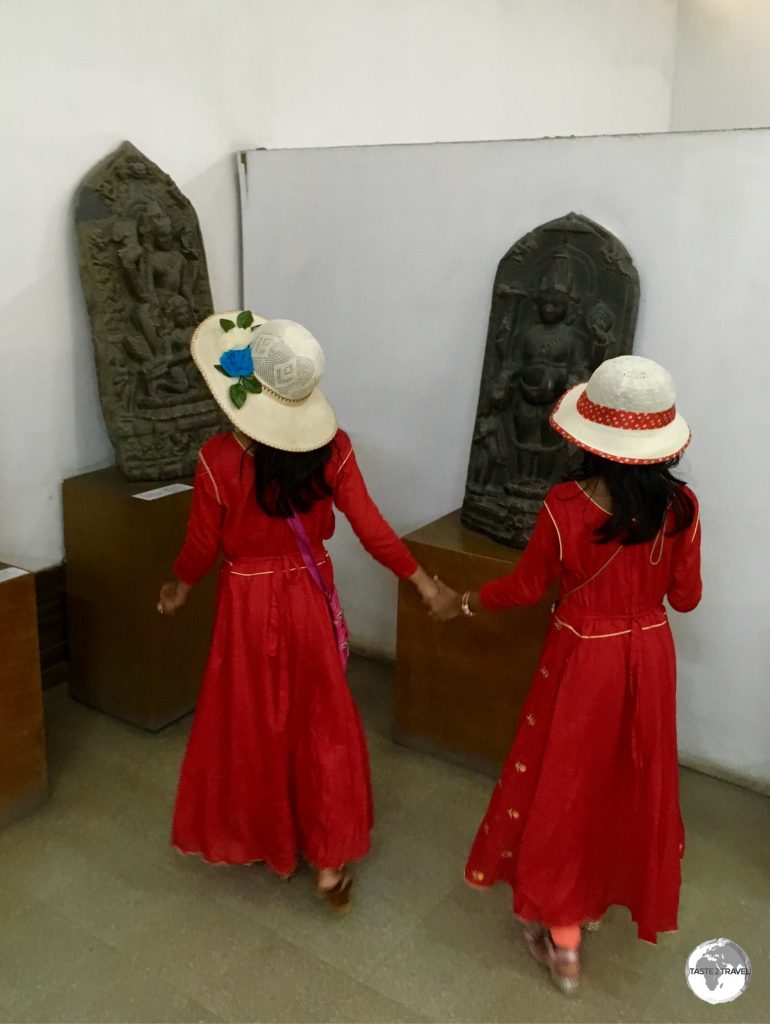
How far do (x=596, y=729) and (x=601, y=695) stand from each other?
0.08m

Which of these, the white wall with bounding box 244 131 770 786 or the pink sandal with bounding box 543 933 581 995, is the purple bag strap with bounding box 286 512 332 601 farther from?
the white wall with bounding box 244 131 770 786

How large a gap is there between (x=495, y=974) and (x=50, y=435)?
6.77 ft

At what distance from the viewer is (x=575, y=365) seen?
2.57 m

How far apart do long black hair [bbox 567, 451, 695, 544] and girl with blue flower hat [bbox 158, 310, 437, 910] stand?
1.70ft

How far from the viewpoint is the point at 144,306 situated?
9.48 ft

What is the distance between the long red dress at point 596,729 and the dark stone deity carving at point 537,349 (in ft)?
2.41

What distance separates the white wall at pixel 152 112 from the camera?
267 centimetres

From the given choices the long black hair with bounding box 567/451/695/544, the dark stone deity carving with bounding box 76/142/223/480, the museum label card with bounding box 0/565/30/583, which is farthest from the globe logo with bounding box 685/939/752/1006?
the dark stone deity carving with bounding box 76/142/223/480

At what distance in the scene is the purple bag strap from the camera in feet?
6.58

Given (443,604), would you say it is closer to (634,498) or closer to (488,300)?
(634,498)

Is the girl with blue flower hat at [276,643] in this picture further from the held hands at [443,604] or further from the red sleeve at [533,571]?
the red sleeve at [533,571]

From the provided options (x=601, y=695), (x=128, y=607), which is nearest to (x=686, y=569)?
(x=601, y=695)

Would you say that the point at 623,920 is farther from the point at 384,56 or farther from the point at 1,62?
the point at 384,56

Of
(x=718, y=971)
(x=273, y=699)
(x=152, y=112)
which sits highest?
(x=152, y=112)
